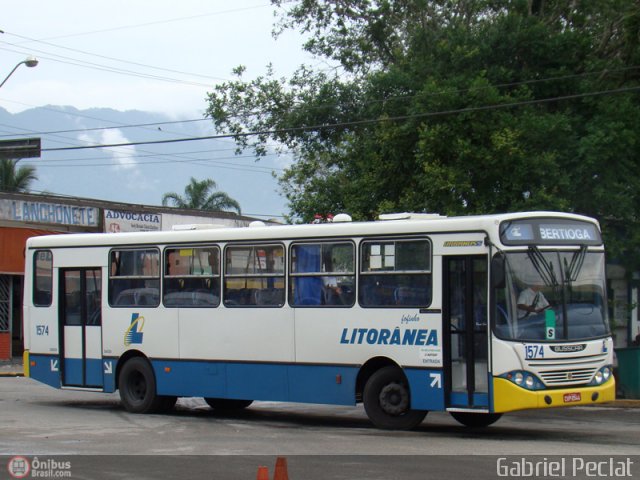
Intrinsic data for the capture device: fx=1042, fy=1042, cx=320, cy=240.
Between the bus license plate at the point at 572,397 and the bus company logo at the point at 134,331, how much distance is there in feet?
25.1

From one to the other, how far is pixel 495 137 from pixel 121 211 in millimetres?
20861

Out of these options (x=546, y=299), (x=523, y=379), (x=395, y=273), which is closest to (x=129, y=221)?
(x=395, y=273)

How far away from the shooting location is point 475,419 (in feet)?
51.9

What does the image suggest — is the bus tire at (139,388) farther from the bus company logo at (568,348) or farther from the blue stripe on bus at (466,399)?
the bus company logo at (568,348)

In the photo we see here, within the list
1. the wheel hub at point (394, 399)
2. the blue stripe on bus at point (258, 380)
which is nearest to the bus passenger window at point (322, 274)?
the blue stripe on bus at point (258, 380)

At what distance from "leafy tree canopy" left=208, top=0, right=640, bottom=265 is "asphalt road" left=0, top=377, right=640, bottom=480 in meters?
5.14

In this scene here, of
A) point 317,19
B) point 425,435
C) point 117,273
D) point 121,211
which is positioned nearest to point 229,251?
point 117,273

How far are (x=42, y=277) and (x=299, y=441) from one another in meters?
7.87

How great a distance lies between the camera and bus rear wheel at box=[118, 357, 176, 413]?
17.9 metres

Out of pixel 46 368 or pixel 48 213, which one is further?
pixel 48 213

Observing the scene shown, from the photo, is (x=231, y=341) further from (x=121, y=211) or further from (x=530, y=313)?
(x=121, y=211)

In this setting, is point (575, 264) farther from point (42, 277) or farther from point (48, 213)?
point (48, 213)

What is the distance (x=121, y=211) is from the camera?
39.5m

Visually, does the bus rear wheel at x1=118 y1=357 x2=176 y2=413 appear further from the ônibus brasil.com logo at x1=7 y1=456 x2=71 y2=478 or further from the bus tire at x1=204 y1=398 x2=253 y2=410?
the ônibus brasil.com logo at x1=7 y1=456 x2=71 y2=478
